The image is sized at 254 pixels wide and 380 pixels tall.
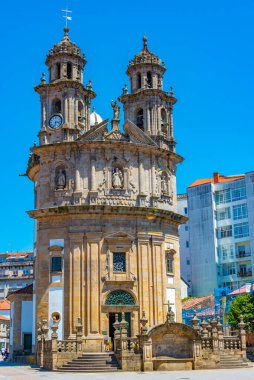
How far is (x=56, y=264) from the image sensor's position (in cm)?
4209

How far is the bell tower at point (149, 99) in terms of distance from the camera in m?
48.4

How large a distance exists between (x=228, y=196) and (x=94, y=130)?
35.2m

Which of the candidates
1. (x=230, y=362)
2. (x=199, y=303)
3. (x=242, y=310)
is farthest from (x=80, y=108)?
(x=199, y=303)

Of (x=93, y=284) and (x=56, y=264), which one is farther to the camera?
(x=56, y=264)

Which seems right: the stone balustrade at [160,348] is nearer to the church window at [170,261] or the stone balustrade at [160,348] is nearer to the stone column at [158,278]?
the stone column at [158,278]

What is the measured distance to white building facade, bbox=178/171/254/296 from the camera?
238ft

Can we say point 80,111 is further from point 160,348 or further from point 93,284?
point 160,348

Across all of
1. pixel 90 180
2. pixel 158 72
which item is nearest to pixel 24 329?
pixel 90 180

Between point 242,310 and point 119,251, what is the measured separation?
49.5ft

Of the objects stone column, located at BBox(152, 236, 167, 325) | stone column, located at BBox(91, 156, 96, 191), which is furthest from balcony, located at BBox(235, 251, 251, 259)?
stone column, located at BBox(91, 156, 96, 191)

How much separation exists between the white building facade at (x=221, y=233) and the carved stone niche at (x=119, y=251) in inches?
1282

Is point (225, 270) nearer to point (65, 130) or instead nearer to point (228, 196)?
point (228, 196)

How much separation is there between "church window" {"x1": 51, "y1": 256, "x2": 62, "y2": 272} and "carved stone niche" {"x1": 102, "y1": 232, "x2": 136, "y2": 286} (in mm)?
3301

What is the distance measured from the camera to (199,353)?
35.1 m
